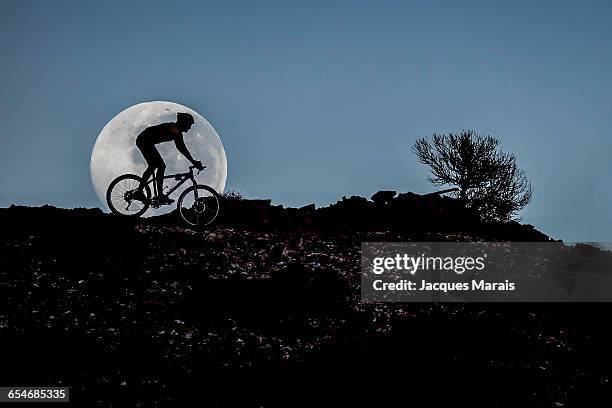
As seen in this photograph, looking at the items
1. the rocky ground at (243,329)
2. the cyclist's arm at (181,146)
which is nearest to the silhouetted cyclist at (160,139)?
the cyclist's arm at (181,146)

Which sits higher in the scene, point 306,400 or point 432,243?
point 432,243

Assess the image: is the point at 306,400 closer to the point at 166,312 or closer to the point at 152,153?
the point at 166,312

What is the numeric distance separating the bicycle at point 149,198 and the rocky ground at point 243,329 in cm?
131

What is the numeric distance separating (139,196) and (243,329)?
4887 mm

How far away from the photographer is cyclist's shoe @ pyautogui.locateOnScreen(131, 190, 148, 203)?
58.4 feet

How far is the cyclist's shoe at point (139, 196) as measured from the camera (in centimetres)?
1780

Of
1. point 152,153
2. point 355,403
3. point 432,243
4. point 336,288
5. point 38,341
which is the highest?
point 152,153

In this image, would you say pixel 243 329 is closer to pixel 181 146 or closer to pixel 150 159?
pixel 181 146

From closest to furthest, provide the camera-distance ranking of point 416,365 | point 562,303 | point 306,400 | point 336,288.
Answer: point 306,400
point 416,365
point 336,288
point 562,303

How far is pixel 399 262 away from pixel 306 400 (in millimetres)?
8955

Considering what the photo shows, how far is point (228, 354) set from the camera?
14461 mm

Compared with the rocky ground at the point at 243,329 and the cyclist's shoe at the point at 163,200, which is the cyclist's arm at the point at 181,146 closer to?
the cyclist's shoe at the point at 163,200

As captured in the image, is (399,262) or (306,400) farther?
(399,262)

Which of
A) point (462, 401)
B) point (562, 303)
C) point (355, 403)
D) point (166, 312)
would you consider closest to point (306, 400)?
point (355, 403)
